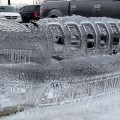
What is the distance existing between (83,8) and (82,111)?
13.4 ft

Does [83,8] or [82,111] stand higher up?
[83,8]

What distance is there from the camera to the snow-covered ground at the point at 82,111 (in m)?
2.81

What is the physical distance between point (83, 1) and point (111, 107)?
4.12m

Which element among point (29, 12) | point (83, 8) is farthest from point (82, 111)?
point (29, 12)

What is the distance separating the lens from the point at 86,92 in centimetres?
279

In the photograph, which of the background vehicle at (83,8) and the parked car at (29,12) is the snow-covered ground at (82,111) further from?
the parked car at (29,12)

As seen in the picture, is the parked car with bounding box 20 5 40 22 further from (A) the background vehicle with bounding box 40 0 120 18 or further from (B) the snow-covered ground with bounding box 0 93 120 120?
(B) the snow-covered ground with bounding box 0 93 120 120

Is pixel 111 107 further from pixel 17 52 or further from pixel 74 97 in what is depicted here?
pixel 17 52

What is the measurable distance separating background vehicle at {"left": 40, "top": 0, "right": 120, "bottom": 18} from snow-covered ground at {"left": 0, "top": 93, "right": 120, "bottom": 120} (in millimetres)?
3099

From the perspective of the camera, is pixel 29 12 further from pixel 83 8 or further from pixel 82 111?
pixel 82 111

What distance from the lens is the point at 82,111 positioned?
3.14 m

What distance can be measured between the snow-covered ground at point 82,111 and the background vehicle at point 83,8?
3.10 metres

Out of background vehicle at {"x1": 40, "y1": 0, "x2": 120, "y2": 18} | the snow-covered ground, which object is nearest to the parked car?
background vehicle at {"x1": 40, "y1": 0, "x2": 120, "y2": 18}

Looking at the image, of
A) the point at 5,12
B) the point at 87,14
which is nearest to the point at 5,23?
the point at 87,14
